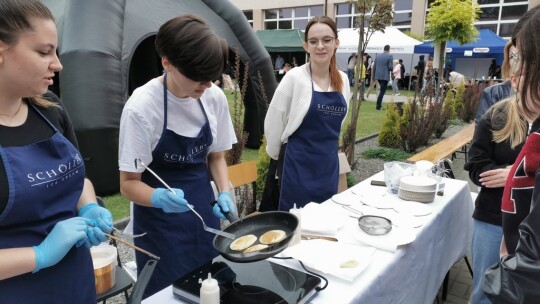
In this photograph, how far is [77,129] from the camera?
4.05 m

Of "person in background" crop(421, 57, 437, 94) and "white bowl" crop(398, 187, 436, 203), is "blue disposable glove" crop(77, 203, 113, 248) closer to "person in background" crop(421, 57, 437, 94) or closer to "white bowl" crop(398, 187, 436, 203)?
"white bowl" crop(398, 187, 436, 203)

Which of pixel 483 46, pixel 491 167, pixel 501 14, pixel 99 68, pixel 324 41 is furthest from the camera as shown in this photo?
pixel 501 14

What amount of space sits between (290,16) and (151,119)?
30232mm

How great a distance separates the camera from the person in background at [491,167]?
1914mm

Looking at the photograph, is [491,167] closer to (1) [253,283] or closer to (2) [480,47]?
(1) [253,283]

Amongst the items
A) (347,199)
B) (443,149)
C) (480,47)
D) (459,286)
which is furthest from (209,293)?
(480,47)

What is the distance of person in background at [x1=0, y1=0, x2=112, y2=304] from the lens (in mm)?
1002

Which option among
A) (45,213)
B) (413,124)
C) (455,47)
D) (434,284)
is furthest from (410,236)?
(455,47)

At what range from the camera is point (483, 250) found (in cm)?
202

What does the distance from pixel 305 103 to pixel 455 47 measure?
18.8 m

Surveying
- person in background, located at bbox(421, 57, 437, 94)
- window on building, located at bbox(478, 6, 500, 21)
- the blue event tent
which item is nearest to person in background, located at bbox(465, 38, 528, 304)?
person in background, located at bbox(421, 57, 437, 94)

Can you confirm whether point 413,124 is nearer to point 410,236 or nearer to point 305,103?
point 305,103

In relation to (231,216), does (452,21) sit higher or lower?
higher

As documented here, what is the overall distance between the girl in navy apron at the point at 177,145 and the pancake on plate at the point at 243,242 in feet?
0.88
